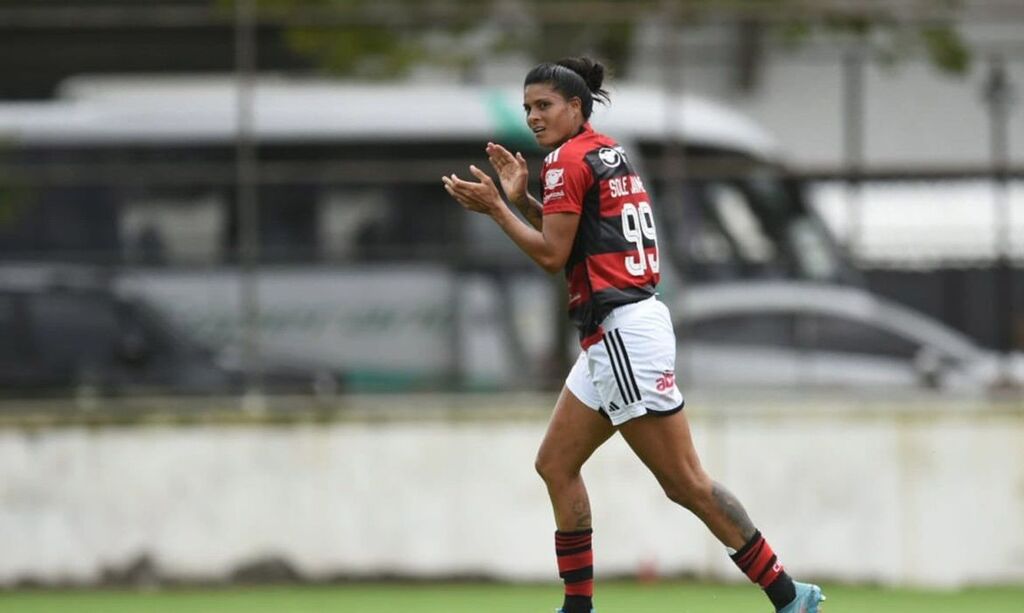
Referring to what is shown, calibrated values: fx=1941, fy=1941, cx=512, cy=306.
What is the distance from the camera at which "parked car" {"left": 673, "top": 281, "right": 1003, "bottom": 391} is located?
11992 millimetres

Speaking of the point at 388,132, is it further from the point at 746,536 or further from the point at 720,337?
the point at 746,536

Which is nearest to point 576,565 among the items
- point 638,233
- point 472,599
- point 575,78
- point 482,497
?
point 638,233

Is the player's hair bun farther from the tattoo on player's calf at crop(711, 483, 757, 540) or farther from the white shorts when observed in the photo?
the tattoo on player's calf at crop(711, 483, 757, 540)

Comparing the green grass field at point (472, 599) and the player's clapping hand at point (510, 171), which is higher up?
the player's clapping hand at point (510, 171)

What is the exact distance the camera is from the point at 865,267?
1210 cm

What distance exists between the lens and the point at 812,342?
12016 millimetres

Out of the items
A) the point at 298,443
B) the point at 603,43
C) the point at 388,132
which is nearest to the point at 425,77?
the point at 388,132

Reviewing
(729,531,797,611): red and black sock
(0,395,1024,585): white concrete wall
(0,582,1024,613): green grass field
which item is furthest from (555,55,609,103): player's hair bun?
(0,395,1024,585): white concrete wall

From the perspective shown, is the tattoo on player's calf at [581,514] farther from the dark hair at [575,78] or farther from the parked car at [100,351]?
the parked car at [100,351]

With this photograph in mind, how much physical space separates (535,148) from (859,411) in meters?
2.82

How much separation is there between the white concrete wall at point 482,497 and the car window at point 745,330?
17.8 inches

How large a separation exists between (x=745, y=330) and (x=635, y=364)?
15.5 feet

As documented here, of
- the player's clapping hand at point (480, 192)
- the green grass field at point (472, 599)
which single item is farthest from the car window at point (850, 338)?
the player's clapping hand at point (480, 192)

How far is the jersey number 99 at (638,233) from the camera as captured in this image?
7465 mm
